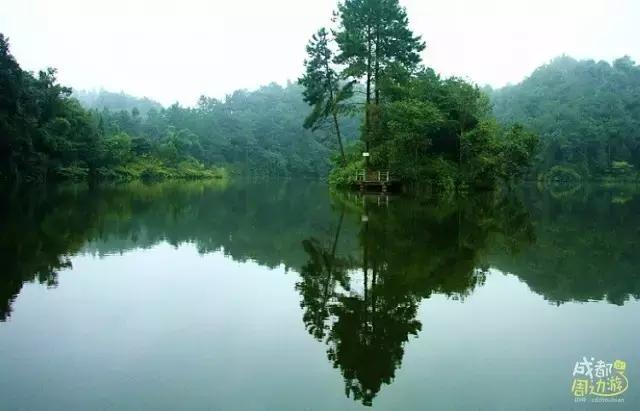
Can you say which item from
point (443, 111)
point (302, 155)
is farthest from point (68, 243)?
point (302, 155)

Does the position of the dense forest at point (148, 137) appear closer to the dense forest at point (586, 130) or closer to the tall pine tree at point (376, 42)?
the tall pine tree at point (376, 42)

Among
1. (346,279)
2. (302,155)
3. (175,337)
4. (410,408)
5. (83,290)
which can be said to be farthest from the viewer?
(302,155)

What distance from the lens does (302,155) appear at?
97500mm

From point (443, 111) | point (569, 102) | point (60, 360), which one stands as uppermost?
point (569, 102)

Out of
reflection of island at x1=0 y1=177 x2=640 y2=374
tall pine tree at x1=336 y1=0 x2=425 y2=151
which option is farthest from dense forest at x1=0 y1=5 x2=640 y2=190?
reflection of island at x1=0 y1=177 x2=640 y2=374

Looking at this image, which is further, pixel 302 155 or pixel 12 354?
pixel 302 155

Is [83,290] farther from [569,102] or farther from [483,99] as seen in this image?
[569,102]

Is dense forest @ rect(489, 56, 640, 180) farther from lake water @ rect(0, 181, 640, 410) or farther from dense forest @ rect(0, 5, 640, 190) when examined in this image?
lake water @ rect(0, 181, 640, 410)

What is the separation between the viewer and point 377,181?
99.6 ft

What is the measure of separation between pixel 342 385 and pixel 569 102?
94.4 meters
